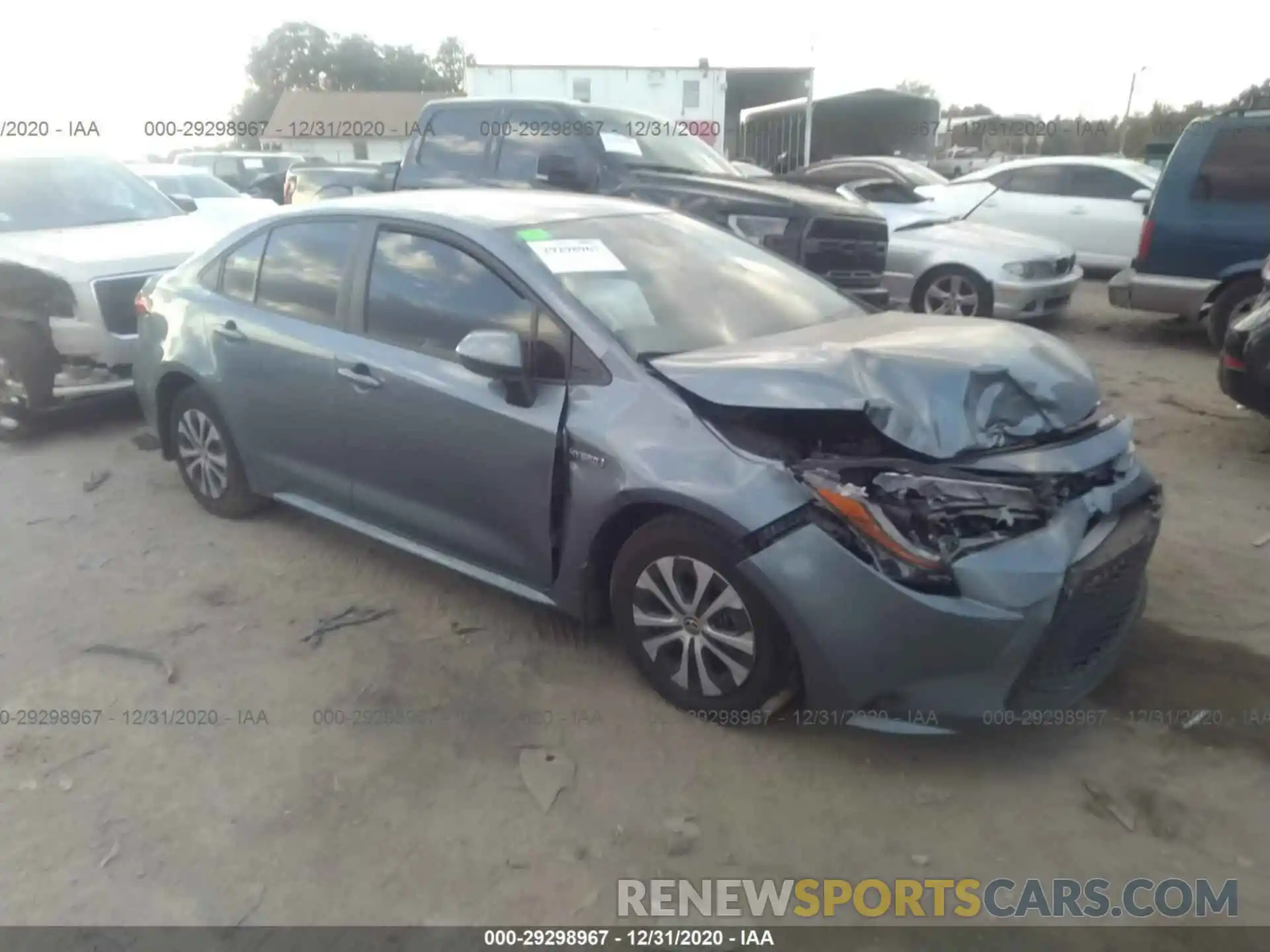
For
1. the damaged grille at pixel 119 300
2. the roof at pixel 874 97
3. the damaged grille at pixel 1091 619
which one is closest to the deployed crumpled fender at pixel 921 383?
the damaged grille at pixel 1091 619

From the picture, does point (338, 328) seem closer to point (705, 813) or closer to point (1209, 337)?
point (705, 813)

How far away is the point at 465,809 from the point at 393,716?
590mm

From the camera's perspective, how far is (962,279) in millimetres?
8914

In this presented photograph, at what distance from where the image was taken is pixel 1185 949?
246cm

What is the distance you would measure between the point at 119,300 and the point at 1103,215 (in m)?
10.0

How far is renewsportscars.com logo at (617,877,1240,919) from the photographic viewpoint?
2.59 meters

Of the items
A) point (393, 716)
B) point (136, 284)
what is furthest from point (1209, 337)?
point (136, 284)

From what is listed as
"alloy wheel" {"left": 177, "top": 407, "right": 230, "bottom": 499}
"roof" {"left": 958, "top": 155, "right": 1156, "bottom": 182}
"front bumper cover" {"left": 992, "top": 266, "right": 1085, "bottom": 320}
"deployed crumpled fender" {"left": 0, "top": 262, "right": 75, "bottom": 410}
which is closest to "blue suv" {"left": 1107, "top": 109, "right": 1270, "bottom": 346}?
"front bumper cover" {"left": 992, "top": 266, "right": 1085, "bottom": 320}

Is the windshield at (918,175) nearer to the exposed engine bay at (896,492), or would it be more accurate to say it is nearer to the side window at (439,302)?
the side window at (439,302)

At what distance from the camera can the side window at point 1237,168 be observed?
7.61 metres

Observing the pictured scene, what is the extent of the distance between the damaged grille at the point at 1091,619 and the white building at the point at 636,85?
1594 centimetres

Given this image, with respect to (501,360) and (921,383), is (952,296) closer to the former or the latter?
(921,383)

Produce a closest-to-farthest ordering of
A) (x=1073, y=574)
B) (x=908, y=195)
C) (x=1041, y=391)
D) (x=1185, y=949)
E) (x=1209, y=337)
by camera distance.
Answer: (x=1185, y=949), (x=1073, y=574), (x=1041, y=391), (x=1209, y=337), (x=908, y=195)

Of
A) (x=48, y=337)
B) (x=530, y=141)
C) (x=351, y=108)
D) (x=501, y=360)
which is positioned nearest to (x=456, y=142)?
(x=530, y=141)
